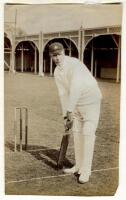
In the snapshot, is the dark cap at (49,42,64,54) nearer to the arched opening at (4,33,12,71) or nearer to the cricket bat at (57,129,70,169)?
the arched opening at (4,33,12,71)

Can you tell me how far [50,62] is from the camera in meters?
2.23

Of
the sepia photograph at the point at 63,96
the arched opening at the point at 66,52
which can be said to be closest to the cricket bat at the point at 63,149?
the sepia photograph at the point at 63,96

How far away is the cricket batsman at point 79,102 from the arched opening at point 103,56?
0.03m

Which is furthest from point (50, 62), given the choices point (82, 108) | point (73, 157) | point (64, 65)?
point (73, 157)

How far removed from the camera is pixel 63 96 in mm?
2238

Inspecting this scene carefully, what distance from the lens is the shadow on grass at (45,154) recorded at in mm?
2266

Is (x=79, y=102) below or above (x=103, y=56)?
below

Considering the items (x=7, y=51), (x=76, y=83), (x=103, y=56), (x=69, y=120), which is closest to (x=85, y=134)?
(x=69, y=120)

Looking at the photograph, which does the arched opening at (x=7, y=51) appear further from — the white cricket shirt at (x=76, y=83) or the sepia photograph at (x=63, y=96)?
the white cricket shirt at (x=76, y=83)

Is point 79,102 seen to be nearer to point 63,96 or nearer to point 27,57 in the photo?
point 63,96

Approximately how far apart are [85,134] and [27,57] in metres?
0.37

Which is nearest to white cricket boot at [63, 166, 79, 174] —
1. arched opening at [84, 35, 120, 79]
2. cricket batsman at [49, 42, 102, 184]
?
cricket batsman at [49, 42, 102, 184]

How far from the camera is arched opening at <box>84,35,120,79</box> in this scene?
220 cm

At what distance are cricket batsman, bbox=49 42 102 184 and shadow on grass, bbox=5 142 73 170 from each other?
Answer: 0.14 ft
